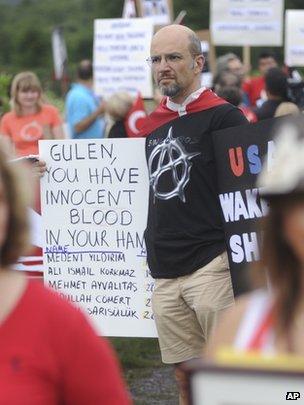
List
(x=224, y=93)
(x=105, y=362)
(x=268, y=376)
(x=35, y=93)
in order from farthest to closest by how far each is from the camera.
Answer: (x=35, y=93), (x=224, y=93), (x=105, y=362), (x=268, y=376)

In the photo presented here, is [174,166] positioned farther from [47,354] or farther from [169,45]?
[47,354]

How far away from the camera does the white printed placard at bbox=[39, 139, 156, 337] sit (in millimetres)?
6102

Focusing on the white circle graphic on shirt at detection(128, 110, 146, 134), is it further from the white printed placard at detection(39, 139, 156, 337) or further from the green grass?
the white printed placard at detection(39, 139, 156, 337)

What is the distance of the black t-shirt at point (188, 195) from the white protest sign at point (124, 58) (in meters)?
7.42

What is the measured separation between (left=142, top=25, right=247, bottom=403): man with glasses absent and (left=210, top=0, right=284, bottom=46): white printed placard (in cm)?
929

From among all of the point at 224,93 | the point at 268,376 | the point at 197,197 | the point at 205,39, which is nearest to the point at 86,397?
the point at 268,376

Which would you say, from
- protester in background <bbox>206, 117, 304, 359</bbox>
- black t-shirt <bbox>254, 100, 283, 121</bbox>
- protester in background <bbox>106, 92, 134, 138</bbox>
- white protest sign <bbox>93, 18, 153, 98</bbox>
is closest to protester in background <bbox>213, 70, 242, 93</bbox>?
black t-shirt <bbox>254, 100, 283, 121</bbox>

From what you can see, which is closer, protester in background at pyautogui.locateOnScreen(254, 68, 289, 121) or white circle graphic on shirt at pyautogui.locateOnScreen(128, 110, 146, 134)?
protester in background at pyautogui.locateOnScreen(254, 68, 289, 121)

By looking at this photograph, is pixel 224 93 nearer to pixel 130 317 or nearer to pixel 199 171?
pixel 130 317

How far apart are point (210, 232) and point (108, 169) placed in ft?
3.89

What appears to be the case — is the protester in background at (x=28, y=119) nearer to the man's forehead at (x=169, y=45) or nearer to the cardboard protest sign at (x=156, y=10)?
the man's forehead at (x=169, y=45)

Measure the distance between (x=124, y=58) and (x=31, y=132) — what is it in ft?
12.0

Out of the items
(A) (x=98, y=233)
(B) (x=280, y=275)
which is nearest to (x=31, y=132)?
(A) (x=98, y=233)

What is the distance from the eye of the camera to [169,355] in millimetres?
5227
